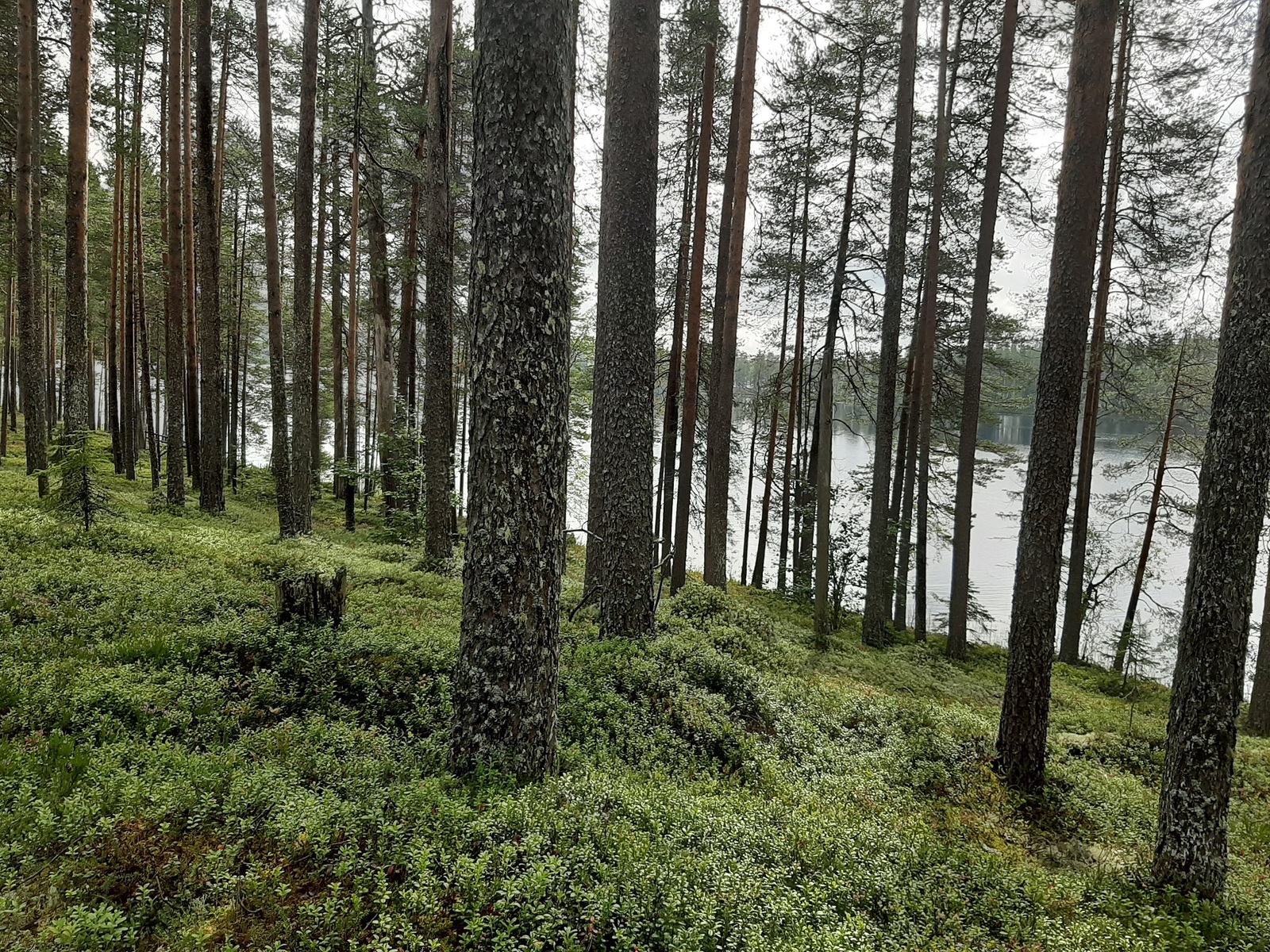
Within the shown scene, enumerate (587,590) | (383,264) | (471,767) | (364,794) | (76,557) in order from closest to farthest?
(364,794), (471,767), (76,557), (587,590), (383,264)

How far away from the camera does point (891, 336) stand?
11203mm

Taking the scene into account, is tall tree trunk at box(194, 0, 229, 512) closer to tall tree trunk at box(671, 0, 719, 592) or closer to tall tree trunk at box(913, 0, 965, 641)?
tall tree trunk at box(671, 0, 719, 592)

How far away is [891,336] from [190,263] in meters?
15.3

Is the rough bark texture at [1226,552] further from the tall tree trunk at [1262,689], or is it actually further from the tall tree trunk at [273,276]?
the tall tree trunk at [273,276]

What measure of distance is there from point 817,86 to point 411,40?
9.36m

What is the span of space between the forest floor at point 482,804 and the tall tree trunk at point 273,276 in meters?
3.38

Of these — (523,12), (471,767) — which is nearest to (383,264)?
(523,12)

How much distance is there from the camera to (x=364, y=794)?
3.19 metres

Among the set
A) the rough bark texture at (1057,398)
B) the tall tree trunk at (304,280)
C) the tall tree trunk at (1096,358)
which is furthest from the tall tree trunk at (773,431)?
the tall tree trunk at (304,280)

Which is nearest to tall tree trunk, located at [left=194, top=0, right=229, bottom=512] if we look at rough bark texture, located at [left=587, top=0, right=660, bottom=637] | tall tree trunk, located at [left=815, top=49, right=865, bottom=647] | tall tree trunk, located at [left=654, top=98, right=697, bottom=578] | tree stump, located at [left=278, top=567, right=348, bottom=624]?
rough bark texture, located at [left=587, top=0, right=660, bottom=637]

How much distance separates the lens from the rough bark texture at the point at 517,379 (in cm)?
337

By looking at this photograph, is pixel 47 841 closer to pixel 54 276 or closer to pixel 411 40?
pixel 411 40

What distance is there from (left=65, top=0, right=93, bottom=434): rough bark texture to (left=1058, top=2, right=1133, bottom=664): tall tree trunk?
1793 cm

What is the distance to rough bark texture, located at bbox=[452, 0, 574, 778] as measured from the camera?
11.1 ft
